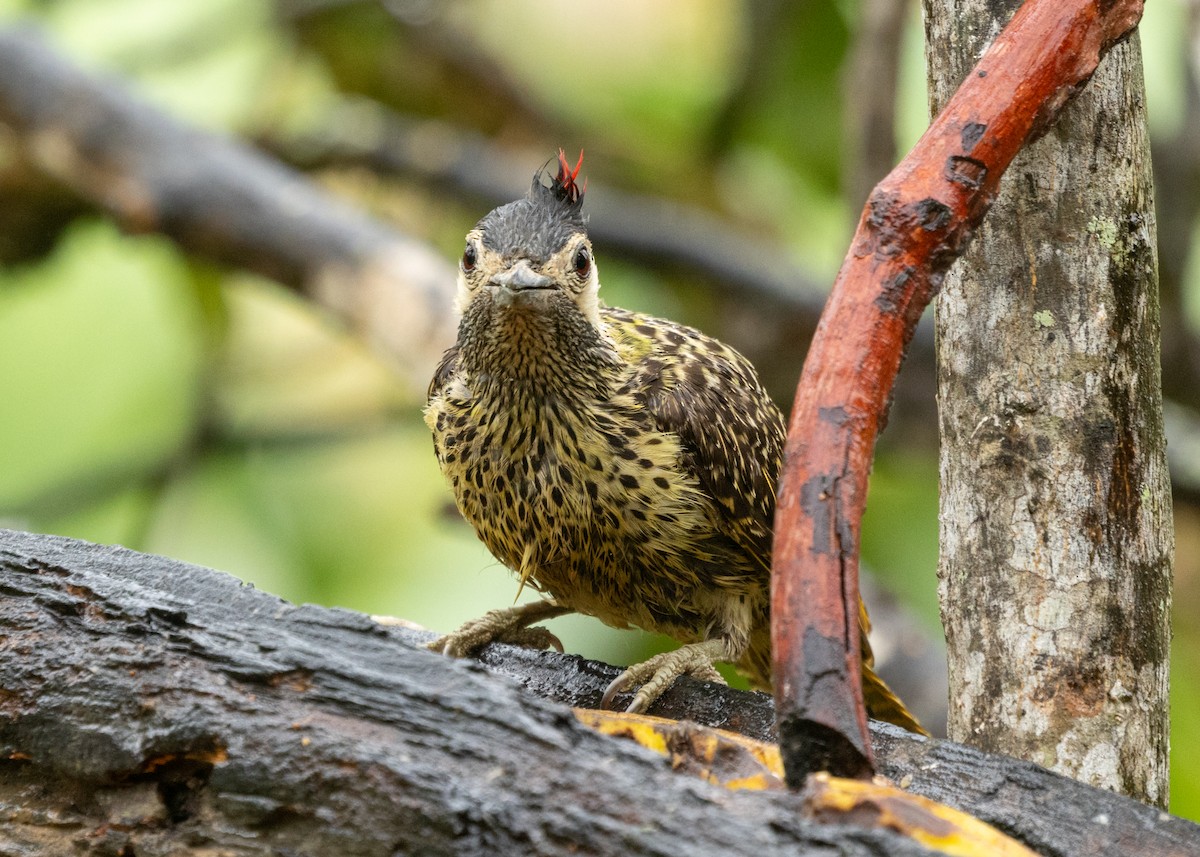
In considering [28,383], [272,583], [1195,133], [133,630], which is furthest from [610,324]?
[28,383]

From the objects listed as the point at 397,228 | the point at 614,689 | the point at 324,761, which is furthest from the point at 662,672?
the point at 397,228

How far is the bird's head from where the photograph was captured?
299cm

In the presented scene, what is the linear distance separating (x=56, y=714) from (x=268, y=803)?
40 centimetres

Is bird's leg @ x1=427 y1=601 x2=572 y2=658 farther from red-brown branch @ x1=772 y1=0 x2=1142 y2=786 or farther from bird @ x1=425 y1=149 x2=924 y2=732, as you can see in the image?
red-brown branch @ x1=772 y1=0 x2=1142 y2=786

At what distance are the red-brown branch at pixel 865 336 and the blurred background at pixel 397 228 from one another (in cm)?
388

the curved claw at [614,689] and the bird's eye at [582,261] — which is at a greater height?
Result: the bird's eye at [582,261]

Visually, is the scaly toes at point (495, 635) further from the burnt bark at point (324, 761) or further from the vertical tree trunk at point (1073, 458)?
the vertical tree trunk at point (1073, 458)

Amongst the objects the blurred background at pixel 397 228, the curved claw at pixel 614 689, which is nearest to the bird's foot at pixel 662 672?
the curved claw at pixel 614 689

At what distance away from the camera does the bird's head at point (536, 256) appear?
2992mm

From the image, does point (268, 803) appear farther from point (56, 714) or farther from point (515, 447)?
point (515, 447)

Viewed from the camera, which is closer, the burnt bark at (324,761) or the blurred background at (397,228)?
the burnt bark at (324,761)

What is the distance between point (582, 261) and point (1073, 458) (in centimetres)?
122

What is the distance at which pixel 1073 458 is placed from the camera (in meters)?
2.41

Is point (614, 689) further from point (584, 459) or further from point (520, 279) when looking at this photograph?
point (520, 279)
